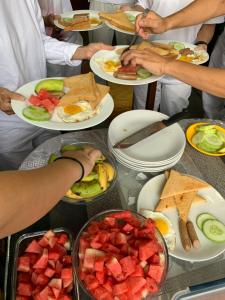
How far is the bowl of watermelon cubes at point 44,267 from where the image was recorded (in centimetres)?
74

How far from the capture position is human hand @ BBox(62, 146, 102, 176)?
0.90m

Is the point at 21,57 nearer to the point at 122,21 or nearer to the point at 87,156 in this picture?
the point at 87,156

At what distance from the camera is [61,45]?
5.39 feet

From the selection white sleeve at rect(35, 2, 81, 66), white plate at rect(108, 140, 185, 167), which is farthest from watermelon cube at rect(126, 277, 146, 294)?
white sleeve at rect(35, 2, 81, 66)

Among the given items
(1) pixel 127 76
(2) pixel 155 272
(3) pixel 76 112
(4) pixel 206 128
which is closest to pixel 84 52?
(1) pixel 127 76

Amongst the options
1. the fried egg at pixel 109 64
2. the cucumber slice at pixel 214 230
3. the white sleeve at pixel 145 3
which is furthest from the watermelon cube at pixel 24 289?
the white sleeve at pixel 145 3

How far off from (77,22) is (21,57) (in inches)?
39.4

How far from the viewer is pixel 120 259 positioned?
743 mm

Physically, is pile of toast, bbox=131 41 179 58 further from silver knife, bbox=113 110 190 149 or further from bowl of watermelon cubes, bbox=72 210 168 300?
Answer: bowl of watermelon cubes, bbox=72 210 168 300

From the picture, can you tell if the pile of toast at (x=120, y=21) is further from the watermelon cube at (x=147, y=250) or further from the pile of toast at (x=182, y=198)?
the watermelon cube at (x=147, y=250)

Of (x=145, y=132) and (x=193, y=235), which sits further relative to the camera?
(x=145, y=132)

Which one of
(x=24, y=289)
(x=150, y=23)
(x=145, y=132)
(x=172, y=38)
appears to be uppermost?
(x=150, y=23)

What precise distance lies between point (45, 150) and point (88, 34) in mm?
2558

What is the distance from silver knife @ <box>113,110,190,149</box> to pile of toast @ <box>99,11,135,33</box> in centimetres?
109
